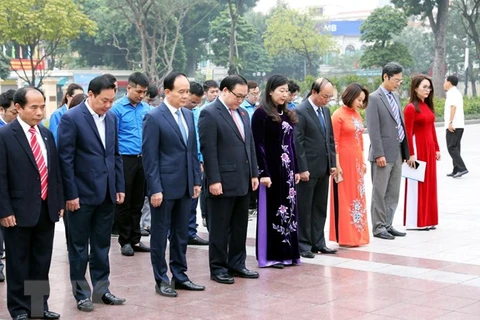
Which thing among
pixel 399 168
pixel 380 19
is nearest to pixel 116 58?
pixel 380 19

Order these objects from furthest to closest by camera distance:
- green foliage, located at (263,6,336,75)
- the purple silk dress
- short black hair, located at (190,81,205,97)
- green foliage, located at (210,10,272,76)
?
green foliage, located at (263,6,336,75), green foliage, located at (210,10,272,76), short black hair, located at (190,81,205,97), the purple silk dress

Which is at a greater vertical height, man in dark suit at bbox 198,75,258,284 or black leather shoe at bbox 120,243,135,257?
man in dark suit at bbox 198,75,258,284

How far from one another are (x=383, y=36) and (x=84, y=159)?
110 ft

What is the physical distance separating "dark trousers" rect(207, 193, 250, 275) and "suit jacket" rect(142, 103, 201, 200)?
452 millimetres

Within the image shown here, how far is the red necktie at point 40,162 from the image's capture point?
5598 mm

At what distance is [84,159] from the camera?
6.00 meters

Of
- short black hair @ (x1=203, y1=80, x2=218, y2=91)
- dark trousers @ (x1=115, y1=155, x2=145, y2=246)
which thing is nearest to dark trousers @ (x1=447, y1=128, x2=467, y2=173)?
short black hair @ (x1=203, y1=80, x2=218, y2=91)

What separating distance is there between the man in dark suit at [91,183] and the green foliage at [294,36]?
52.7 m

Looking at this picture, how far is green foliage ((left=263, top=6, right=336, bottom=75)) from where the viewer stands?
58.5 meters

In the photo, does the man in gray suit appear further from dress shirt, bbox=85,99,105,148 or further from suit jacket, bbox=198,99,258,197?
dress shirt, bbox=85,99,105,148

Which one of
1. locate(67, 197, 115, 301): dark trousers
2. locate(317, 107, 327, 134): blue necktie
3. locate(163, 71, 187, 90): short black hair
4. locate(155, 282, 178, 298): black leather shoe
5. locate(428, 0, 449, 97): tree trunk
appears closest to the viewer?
locate(67, 197, 115, 301): dark trousers

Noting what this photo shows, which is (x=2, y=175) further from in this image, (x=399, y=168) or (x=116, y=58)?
(x=116, y=58)

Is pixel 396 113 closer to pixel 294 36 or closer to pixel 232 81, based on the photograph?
pixel 232 81

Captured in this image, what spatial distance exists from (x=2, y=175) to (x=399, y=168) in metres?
4.72
